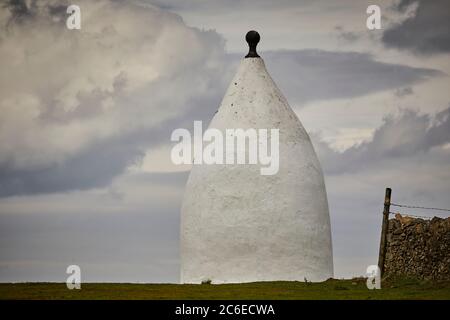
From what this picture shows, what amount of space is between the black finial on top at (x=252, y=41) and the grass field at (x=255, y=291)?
7.25m

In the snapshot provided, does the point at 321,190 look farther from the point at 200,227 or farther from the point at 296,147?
the point at 200,227

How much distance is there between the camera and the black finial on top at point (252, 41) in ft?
105

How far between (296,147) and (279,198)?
1.79m

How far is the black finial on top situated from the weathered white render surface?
88cm

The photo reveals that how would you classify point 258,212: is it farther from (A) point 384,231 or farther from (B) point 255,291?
(A) point 384,231

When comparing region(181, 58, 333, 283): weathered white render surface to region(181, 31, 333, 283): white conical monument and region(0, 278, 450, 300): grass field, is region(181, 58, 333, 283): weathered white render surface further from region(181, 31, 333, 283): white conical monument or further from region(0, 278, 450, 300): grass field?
region(0, 278, 450, 300): grass field

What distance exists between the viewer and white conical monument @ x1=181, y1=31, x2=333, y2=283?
30.1 meters

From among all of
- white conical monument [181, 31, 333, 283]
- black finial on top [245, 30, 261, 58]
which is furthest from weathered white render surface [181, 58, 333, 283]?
black finial on top [245, 30, 261, 58]

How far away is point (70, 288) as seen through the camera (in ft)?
97.9

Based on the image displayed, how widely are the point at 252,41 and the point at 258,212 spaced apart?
18.0 ft

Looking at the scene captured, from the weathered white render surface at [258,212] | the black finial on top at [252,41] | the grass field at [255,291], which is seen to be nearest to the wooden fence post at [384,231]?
the grass field at [255,291]

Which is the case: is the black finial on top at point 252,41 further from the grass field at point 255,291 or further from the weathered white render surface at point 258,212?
the grass field at point 255,291

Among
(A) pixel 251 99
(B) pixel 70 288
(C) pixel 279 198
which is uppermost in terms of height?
(A) pixel 251 99
